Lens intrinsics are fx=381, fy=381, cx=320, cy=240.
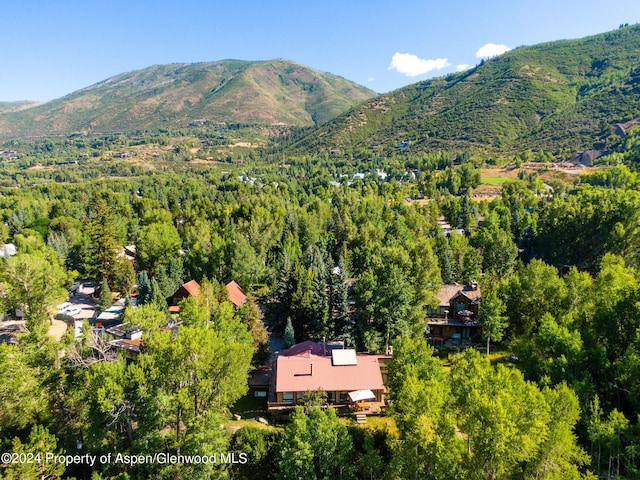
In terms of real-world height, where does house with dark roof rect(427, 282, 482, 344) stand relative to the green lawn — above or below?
above

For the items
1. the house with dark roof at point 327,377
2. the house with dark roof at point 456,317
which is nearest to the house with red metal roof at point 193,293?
the house with dark roof at point 327,377

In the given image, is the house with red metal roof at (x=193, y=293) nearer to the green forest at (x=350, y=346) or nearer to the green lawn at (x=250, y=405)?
the green forest at (x=350, y=346)

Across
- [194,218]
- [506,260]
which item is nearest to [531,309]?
A: [506,260]

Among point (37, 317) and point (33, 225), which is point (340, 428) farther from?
point (33, 225)

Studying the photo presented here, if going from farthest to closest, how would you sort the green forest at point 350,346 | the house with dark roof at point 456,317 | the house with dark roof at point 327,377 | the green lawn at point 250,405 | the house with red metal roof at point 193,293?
the house with red metal roof at point 193,293, the house with dark roof at point 456,317, the green lawn at point 250,405, the house with dark roof at point 327,377, the green forest at point 350,346

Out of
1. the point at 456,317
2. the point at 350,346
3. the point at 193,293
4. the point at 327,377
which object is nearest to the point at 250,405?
the point at 327,377

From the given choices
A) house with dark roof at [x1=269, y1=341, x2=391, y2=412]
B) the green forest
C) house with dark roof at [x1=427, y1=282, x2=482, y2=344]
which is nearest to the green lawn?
the green forest

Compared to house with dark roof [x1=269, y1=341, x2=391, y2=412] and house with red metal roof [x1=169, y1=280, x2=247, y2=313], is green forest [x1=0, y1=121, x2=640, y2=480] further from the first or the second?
house with red metal roof [x1=169, y1=280, x2=247, y2=313]
